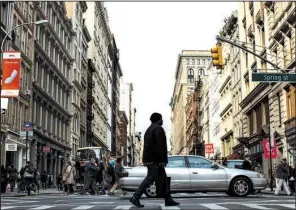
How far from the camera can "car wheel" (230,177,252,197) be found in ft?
52.2

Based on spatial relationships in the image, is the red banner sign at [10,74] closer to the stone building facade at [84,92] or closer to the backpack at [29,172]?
the backpack at [29,172]

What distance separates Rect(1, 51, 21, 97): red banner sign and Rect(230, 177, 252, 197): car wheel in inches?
306

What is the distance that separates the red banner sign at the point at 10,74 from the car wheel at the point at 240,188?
7.76 m

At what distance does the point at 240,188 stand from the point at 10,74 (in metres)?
8.46

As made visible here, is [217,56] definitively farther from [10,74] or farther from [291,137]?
[291,137]

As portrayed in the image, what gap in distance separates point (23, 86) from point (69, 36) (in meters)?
22.7

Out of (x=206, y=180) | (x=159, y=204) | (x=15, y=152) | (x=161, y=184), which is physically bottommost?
(x=159, y=204)

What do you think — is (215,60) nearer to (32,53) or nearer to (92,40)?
(32,53)

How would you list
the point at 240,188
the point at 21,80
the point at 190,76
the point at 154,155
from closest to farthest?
the point at 154,155 < the point at 240,188 < the point at 21,80 < the point at 190,76

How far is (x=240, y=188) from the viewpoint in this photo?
15938 millimetres

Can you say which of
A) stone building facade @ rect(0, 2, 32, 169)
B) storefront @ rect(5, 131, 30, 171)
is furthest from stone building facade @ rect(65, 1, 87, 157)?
storefront @ rect(5, 131, 30, 171)

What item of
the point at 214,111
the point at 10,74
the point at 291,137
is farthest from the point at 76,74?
the point at 10,74

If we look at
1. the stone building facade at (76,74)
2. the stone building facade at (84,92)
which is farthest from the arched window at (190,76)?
the stone building facade at (76,74)

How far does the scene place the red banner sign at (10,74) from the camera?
1464 centimetres
